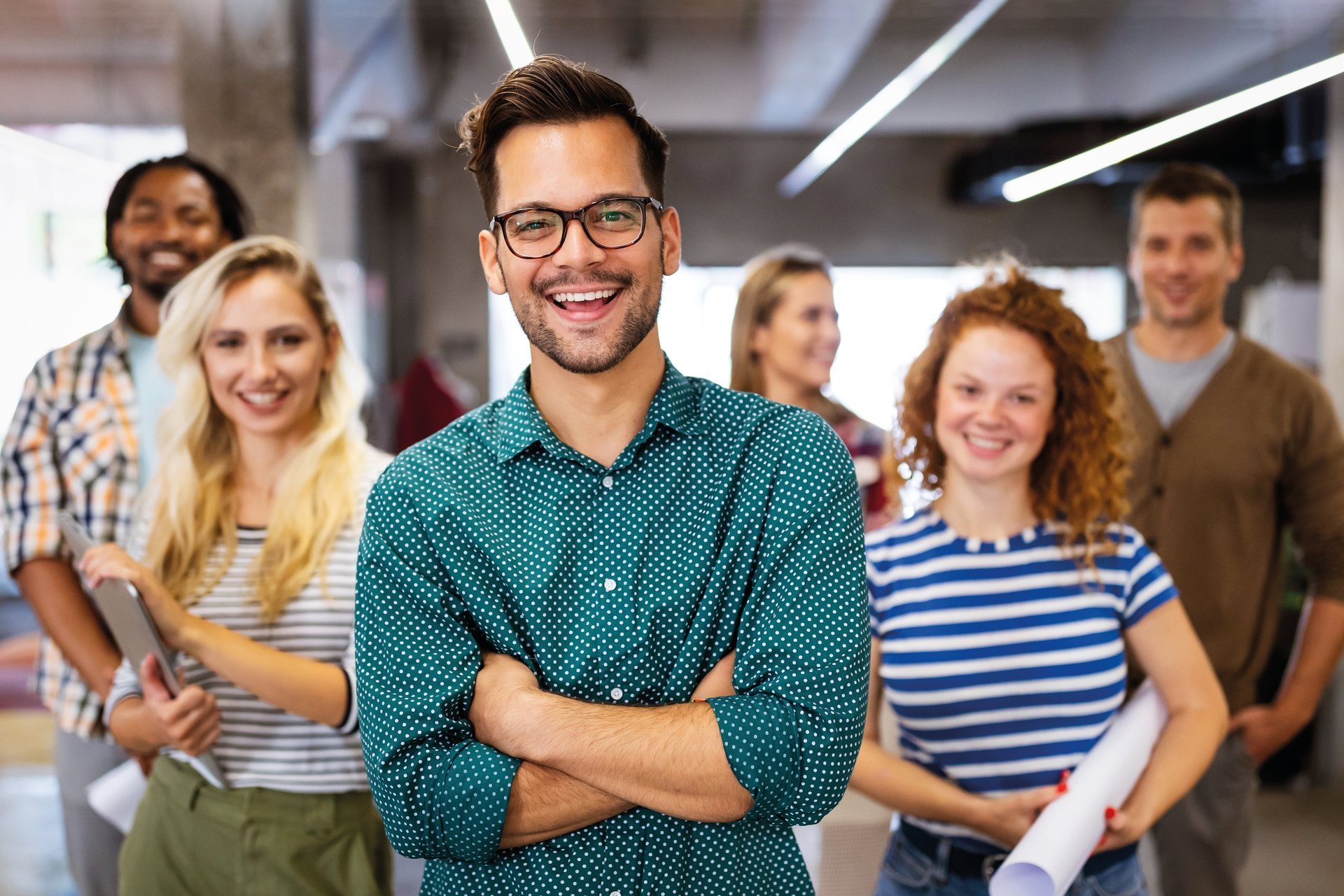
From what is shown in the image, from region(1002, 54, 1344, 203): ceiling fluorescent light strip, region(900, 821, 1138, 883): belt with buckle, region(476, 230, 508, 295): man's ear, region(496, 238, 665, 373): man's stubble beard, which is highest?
region(1002, 54, 1344, 203): ceiling fluorescent light strip

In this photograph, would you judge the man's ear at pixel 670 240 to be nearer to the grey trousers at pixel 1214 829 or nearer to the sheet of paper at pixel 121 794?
the sheet of paper at pixel 121 794

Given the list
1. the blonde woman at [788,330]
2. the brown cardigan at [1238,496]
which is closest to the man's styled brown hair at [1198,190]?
the brown cardigan at [1238,496]

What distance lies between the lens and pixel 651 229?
4.78 ft

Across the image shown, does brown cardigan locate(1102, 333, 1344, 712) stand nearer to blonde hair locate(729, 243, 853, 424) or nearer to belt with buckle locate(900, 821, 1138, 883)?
belt with buckle locate(900, 821, 1138, 883)

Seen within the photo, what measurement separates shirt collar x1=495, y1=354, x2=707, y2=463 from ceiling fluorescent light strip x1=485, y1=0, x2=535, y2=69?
3.44 metres

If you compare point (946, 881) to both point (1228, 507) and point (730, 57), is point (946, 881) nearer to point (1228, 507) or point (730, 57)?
point (1228, 507)

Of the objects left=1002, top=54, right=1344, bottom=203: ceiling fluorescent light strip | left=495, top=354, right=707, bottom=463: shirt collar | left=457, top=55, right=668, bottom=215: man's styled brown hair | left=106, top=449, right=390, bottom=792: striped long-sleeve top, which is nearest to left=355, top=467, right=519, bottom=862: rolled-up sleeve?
left=495, top=354, right=707, bottom=463: shirt collar

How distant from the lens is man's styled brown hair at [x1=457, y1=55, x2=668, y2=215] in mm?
1403

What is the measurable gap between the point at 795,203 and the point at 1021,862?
858 centimetres

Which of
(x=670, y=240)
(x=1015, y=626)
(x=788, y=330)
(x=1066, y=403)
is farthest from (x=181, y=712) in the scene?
(x=788, y=330)

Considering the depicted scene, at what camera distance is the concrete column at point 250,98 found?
392cm

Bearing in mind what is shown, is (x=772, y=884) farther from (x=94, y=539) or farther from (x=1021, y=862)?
(x=94, y=539)

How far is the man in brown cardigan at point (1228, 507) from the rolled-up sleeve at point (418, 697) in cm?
187

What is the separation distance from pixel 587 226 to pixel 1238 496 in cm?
192
